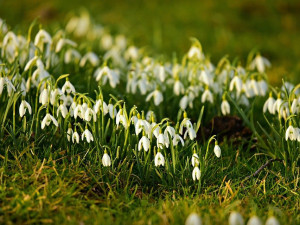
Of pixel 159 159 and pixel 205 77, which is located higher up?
pixel 205 77

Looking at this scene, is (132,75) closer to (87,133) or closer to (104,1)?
(87,133)

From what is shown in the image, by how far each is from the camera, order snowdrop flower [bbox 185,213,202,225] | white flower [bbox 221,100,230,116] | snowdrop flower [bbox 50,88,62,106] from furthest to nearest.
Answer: white flower [bbox 221,100,230,116]
snowdrop flower [bbox 50,88,62,106]
snowdrop flower [bbox 185,213,202,225]

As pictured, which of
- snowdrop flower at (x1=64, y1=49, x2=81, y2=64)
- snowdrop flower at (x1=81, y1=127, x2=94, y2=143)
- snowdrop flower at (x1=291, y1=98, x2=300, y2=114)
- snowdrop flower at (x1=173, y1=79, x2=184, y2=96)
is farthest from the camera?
snowdrop flower at (x1=64, y1=49, x2=81, y2=64)

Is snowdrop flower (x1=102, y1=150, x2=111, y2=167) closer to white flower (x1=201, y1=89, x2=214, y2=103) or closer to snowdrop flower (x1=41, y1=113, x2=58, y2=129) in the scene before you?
snowdrop flower (x1=41, y1=113, x2=58, y2=129)

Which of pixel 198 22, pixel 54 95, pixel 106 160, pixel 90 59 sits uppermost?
pixel 198 22

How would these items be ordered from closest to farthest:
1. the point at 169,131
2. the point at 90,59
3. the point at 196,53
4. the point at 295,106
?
1. the point at 169,131
2. the point at 295,106
3. the point at 196,53
4. the point at 90,59

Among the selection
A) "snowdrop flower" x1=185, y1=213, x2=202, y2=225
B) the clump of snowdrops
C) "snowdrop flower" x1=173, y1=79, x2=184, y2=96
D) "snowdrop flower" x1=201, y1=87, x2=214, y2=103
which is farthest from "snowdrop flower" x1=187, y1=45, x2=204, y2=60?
"snowdrop flower" x1=185, y1=213, x2=202, y2=225

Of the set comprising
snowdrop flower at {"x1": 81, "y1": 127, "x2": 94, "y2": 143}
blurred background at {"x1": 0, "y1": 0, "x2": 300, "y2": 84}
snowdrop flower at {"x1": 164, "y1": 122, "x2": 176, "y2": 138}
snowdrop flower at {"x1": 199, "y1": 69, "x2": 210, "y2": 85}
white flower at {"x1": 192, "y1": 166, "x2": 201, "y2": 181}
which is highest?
blurred background at {"x1": 0, "y1": 0, "x2": 300, "y2": 84}

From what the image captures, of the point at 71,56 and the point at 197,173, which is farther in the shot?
the point at 71,56

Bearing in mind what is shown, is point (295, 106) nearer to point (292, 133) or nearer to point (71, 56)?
point (292, 133)

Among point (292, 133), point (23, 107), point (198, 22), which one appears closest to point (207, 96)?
point (292, 133)
